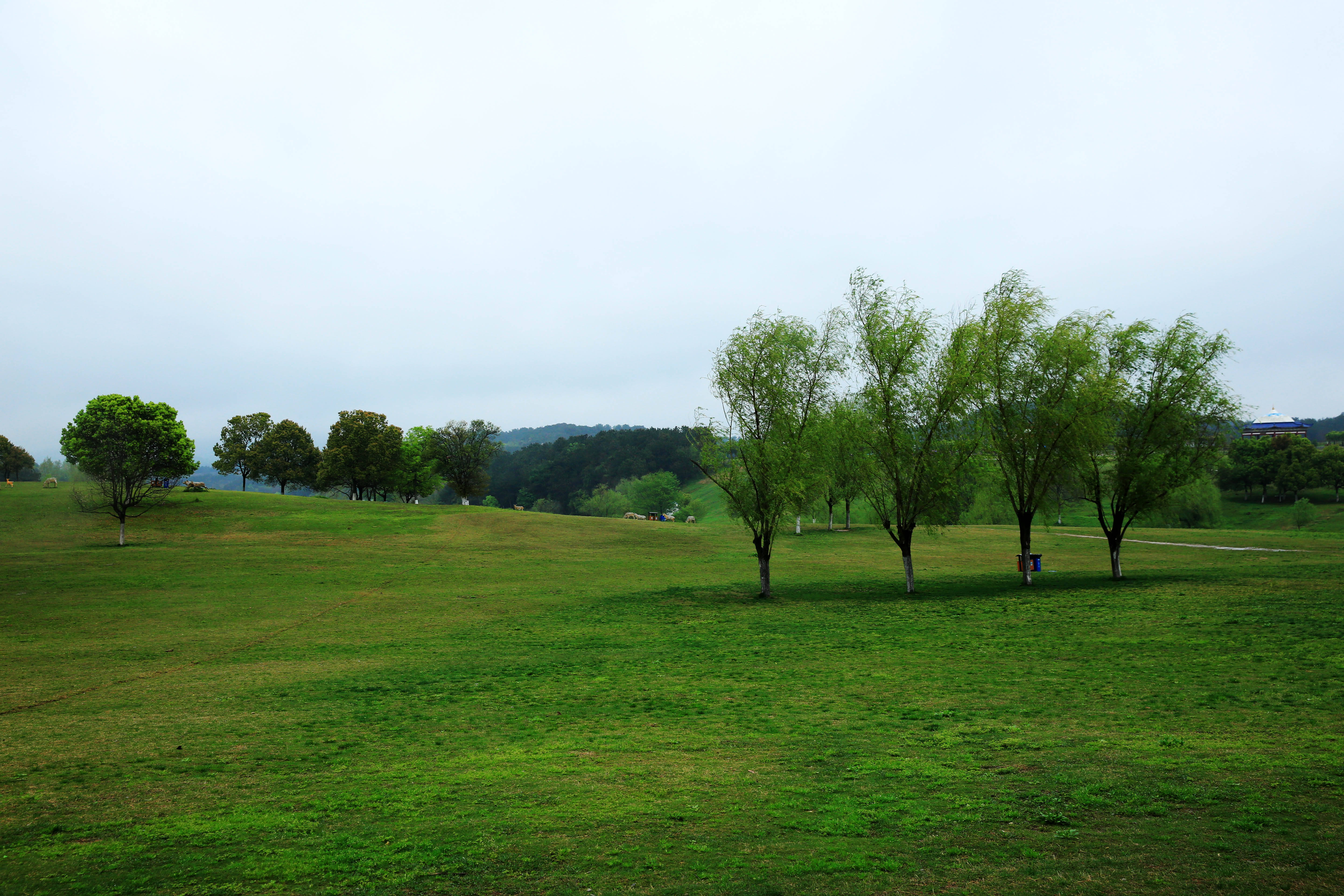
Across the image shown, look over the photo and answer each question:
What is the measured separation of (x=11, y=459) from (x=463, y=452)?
6499cm

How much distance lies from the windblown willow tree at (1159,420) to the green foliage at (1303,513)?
84386 millimetres

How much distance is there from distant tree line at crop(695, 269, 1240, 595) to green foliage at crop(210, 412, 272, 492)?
8115cm

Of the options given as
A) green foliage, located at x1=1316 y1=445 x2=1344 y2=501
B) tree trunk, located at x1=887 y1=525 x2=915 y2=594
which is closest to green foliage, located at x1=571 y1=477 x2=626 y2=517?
tree trunk, located at x1=887 y1=525 x2=915 y2=594

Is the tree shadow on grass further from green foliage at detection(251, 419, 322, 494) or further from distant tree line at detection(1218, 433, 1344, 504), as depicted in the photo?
distant tree line at detection(1218, 433, 1344, 504)

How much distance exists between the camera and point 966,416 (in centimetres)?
3409

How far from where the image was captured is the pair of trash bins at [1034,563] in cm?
3772

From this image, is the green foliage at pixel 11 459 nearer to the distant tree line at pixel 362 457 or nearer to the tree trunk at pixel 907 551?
the distant tree line at pixel 362 457

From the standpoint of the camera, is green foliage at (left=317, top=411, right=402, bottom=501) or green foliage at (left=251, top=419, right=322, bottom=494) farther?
green foliage at (left=251, top=419, right=322, bottom=494)

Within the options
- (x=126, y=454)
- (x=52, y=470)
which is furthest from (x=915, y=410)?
(x=52, y=470)

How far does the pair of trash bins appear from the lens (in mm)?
37719

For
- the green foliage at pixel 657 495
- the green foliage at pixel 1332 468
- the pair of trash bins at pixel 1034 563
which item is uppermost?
the green foliage at pixel 1332 468

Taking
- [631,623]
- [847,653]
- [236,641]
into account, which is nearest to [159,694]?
[236,641]

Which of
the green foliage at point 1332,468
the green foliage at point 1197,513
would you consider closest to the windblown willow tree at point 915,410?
the green foliage at point 1197,513

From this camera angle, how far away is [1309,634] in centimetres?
1941
